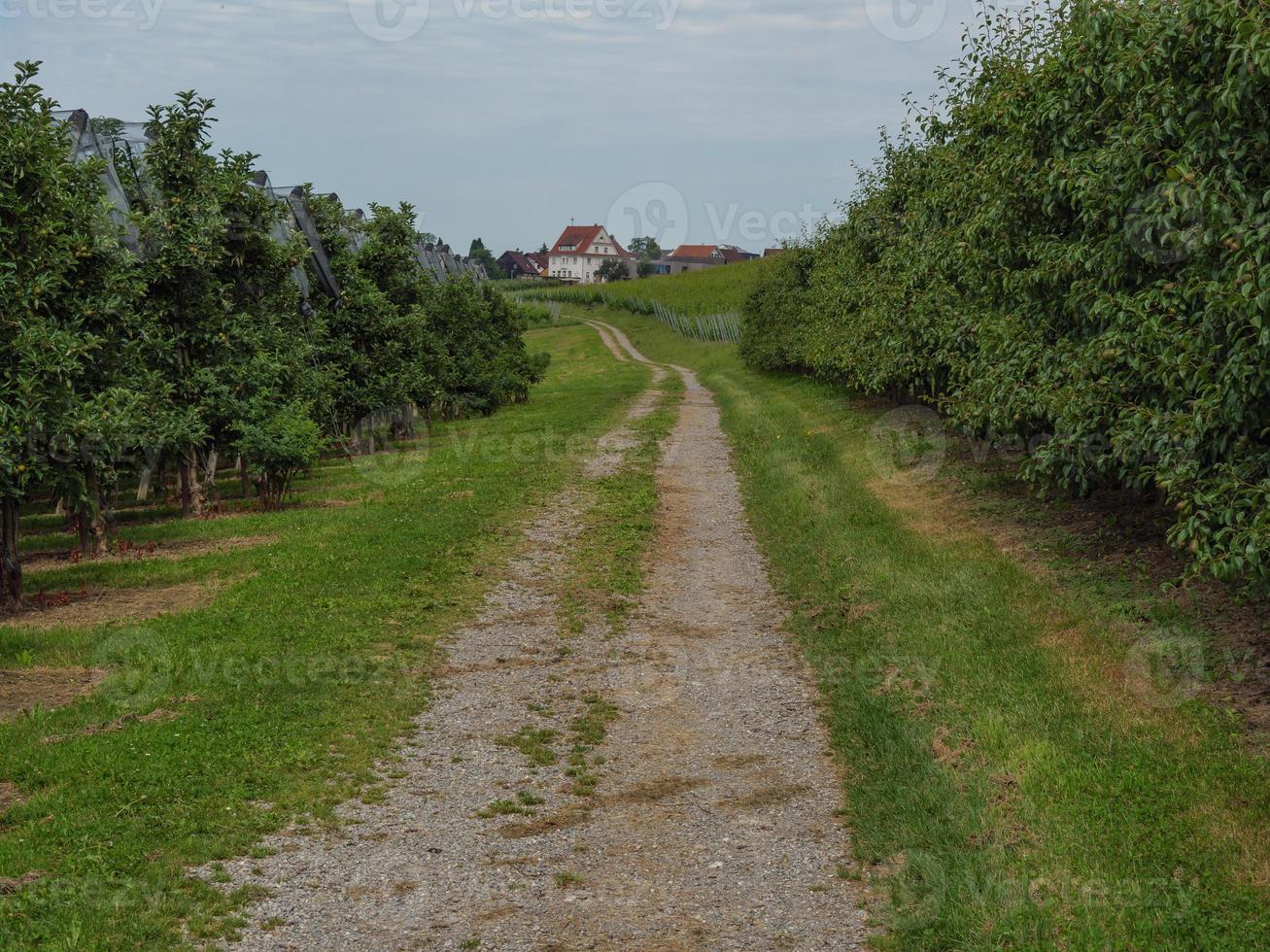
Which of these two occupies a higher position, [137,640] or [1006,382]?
[1006,382]

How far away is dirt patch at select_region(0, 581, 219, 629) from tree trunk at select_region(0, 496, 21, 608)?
0.20m

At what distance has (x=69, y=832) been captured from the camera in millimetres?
7035

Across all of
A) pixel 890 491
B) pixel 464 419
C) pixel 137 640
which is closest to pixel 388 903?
pixel 137 640

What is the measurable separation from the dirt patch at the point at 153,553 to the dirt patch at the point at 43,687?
5246 millimetres

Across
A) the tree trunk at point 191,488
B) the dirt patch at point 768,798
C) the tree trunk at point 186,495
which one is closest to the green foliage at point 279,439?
the tree trunk at point 191,488

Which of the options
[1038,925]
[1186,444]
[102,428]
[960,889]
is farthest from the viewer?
[102,428]

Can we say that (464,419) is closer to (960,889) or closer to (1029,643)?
(1029,643)

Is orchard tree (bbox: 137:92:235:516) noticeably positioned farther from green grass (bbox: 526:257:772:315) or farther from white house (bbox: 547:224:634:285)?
white house (bbox: 547:224:634:285)

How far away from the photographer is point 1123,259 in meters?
10.7

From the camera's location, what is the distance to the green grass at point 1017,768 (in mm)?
6055

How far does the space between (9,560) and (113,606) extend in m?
1.48

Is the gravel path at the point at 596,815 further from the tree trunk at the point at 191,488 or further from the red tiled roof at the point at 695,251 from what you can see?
the red tiled roof at the point at 695,251

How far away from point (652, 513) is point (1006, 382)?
698cm

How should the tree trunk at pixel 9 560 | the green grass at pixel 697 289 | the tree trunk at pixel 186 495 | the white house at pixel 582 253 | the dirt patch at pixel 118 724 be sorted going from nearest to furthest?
the dirt patch at pixel 118 724, the tree trunk at pixel 9 560, the tree trunk at pixel 186 495, the green grass at pixel 697 289, the white house at pixel 582 253
